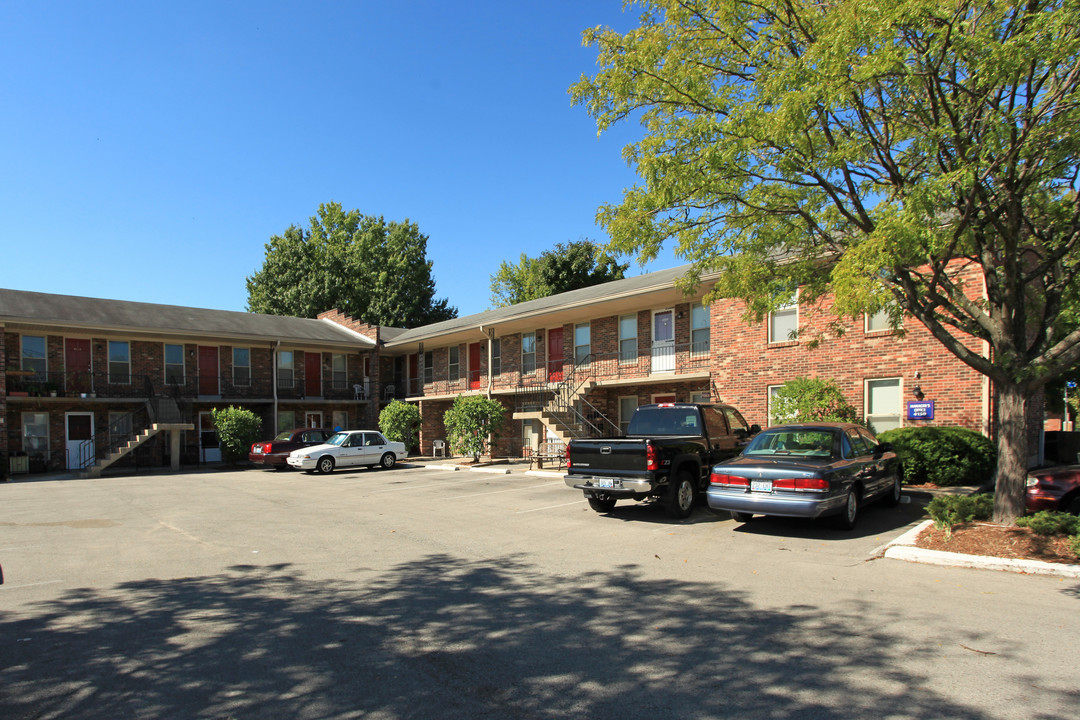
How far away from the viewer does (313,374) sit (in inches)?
1249

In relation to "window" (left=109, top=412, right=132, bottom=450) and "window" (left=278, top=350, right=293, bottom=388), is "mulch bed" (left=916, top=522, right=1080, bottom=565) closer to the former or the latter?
"window" (left=109, top=412, right=132, bottom=450)

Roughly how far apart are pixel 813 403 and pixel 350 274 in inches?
1490

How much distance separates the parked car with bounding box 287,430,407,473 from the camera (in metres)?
22.3

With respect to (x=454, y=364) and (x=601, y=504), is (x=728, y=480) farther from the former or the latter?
A: (x=454, y=364)

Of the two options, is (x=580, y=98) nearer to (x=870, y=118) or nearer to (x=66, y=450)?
(x=870, y=118)

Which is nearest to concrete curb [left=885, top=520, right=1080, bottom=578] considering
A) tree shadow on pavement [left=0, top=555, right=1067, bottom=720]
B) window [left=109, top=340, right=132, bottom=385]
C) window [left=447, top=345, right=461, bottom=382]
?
tree shadow on pavement [left=0, top=555, right=1067, bottom=720]

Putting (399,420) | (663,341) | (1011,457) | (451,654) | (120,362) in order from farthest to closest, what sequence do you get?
(399,420) < (120,362) < (663,341) < (1011,457) < (451,654)

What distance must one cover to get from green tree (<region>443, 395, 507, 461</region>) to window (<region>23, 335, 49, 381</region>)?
15.2m

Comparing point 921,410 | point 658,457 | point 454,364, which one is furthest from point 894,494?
point 454,364

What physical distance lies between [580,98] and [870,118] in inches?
154

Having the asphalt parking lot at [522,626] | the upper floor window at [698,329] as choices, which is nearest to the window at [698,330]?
the upper floor window at [698,329]

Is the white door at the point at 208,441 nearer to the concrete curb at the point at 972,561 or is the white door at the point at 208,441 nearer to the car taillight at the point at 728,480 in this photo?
the car taillight at the point at 728,480

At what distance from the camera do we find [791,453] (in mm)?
9641

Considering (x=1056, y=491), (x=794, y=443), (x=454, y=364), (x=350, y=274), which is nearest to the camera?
(x=1056, y=491)
